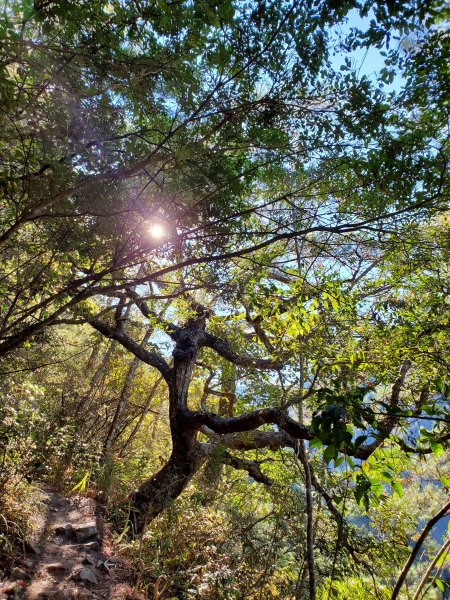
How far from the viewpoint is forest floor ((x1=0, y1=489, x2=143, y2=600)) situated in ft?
9.69

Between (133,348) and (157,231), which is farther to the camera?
(133,348)

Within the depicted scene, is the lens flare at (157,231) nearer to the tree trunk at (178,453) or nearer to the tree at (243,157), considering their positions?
the tree at (243,157)

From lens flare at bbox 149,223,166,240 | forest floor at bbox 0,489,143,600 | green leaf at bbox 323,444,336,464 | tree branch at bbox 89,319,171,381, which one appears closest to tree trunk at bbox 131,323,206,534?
tree branch at bbox 89,319,171,381

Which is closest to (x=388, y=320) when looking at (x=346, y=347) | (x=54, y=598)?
(x=346, y=347)

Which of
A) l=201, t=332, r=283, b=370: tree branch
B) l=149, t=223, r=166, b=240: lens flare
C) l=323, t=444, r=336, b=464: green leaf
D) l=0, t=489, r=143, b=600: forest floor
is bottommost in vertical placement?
l=0, t=489, r=143, b=600: forest floor

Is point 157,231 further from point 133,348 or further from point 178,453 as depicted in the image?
point 178,453

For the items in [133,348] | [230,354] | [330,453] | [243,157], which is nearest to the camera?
[330,453]

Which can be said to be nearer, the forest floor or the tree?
the tree

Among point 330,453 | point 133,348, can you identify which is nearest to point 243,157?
point 330,453

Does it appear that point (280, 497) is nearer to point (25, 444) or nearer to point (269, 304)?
point (269, 304)

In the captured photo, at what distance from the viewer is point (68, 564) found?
350 cm

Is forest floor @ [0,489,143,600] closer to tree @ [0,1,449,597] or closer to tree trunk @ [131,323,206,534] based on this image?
tree trunk @ [131,323,206,534]

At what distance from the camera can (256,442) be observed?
5.99m

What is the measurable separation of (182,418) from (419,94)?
554 centimetres
